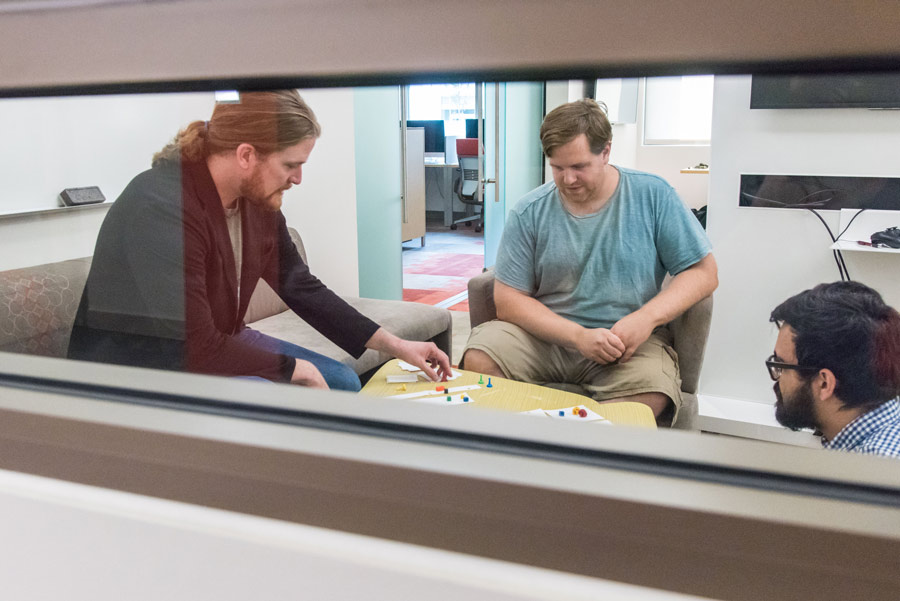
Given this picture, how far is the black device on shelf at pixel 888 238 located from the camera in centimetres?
193

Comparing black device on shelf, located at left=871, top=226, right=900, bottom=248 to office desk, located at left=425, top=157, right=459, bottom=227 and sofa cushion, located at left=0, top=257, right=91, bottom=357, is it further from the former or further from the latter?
office desk, located at left=425, top=157, right=459, bottom=227

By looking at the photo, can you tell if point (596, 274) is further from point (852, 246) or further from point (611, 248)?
point (852, 246)

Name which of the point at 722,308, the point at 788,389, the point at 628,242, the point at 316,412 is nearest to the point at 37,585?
the point at 316,412

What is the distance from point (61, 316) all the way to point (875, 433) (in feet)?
3.07

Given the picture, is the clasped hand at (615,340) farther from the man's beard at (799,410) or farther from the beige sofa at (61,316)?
the man's beard at (799,410)

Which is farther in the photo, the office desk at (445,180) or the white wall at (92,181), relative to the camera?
the office desk at (445,180)

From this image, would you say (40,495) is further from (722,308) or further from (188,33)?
(722,308)

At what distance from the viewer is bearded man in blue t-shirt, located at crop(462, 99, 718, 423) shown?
185 centimetres

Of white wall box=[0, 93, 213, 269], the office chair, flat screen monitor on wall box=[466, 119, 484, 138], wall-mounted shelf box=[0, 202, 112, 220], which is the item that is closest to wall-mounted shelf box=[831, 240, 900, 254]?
white wall box=[0, 93, 213, 269]

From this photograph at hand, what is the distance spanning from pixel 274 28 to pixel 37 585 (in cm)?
45

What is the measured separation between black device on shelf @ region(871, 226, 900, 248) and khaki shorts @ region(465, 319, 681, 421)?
0.63 m

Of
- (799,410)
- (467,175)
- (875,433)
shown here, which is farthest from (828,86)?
(467,175)

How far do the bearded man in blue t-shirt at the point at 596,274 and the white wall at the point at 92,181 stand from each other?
0.54 m

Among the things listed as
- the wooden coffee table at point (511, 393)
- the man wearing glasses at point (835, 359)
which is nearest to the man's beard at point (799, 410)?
the man wearing glasses at point (835, 359)
